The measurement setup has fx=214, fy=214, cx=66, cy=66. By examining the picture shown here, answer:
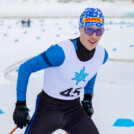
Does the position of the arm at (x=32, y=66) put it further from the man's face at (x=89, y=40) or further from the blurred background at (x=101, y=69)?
the blurred background at (x=101, y=69)

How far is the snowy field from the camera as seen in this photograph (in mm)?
3020

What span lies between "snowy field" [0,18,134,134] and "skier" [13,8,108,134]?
1.10m

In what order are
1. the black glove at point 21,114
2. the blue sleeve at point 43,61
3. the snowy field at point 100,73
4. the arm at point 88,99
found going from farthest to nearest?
1. the snowy field at point 100,73
2. the arm at point 88,99
3. the black glove at point 21,114
4. the blue sleeve at point 43,61

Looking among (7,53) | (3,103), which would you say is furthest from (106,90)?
(7,53)

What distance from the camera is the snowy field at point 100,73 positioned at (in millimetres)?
3020

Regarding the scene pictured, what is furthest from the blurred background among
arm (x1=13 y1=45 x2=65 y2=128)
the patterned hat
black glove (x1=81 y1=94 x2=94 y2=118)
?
the patterned hat

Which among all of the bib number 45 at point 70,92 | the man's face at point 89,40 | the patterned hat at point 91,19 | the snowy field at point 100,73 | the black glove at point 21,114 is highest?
the patterned hat at point 91,19

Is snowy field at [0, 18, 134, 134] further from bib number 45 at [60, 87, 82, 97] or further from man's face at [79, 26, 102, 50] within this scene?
man's face at [79, 26, 102, 50]

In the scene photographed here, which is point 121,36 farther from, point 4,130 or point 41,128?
point 41,128

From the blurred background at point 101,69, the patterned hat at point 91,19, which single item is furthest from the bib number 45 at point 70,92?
the blurred background at point 101,69

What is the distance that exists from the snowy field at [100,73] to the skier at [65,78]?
1101 mm

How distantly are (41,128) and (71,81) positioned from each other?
16.8 inches

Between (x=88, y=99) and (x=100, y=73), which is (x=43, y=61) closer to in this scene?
(x=88, y=99)

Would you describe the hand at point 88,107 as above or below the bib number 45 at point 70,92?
below
